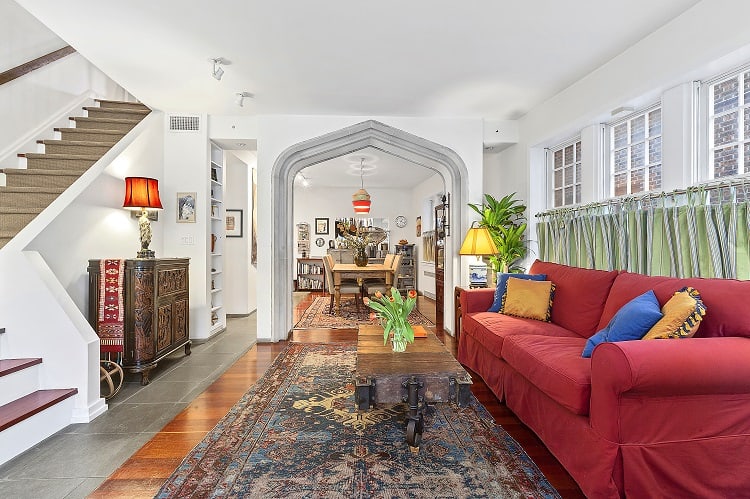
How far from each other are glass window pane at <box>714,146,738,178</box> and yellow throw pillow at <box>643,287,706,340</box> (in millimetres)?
1212

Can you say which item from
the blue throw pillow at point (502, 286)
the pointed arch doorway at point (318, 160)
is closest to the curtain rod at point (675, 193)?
the blue throw pillow at point (502, 286)

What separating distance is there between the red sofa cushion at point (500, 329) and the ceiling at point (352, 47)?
2301 mm

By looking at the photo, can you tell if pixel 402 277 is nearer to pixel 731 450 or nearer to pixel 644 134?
pixel 644 134

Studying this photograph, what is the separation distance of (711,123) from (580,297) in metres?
1.52

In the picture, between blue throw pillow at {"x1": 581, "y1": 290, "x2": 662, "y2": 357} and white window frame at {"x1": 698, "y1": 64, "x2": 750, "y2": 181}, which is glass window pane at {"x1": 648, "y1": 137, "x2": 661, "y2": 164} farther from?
blue throw pillow at {"x1": 581, "y1": 290, "x2": 662, "y2": 357}

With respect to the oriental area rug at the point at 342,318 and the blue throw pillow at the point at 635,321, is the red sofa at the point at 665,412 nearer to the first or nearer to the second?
the blue throw pillow at the point at 635,321

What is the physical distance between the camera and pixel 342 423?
2.58m

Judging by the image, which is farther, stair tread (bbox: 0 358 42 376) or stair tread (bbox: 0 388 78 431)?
stair tread (bbox: 0 358 42 376)

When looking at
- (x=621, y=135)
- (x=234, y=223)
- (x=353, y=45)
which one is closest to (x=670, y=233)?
(x=621, y=135)

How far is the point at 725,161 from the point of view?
2.70 meters

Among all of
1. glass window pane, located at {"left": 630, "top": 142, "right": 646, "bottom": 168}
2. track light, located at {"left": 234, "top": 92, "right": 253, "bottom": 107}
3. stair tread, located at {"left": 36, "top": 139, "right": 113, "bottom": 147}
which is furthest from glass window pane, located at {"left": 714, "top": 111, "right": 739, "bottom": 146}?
stair tread, located at {"left": 36, "top": 139, "right": 113, "bottom": 147}

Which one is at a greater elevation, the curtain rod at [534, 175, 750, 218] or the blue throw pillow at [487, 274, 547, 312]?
the curtain rod at [534, 175, 750, 218]

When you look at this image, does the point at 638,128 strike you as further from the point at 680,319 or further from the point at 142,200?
the point at 142,200

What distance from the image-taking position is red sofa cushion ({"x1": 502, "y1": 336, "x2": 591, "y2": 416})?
6.31 feet
